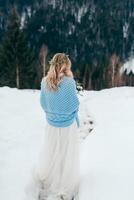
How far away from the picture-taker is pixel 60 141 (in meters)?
7.58

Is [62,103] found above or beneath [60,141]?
above

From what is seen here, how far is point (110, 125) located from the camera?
11.6 m

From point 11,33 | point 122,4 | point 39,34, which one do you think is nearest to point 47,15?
point 39,34

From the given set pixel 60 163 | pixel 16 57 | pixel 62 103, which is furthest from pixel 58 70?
pixel 16 57

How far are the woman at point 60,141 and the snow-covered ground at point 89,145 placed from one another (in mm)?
262

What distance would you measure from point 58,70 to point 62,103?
0.48 metres

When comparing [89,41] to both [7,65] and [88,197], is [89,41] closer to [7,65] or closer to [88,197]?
[7,65]

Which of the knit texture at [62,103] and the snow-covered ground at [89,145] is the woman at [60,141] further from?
the snow-covered ground at [89,145]

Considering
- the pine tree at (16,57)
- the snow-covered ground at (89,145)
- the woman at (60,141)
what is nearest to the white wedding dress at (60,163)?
the woman at (60,141)

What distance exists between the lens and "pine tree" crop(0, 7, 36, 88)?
45375mm

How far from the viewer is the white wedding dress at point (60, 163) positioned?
7.51 m

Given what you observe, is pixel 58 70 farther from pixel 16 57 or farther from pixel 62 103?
pixel 16 57

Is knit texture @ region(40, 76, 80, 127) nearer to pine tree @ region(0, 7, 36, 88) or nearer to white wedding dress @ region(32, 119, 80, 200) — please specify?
white wedding dress @ region(32, 119, 80, 200)

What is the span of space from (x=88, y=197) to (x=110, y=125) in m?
4.61
